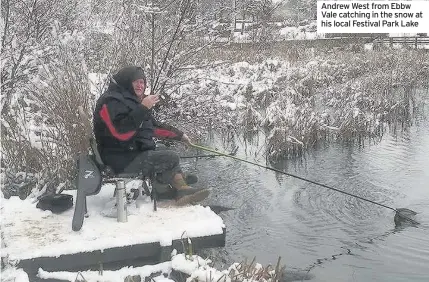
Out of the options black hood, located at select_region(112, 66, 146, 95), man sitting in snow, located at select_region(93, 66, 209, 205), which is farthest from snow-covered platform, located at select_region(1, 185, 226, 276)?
black hood, located at select_region(112, 66, 146, 95)

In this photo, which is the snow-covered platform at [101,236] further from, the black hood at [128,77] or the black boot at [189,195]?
the black hood at [128,77]

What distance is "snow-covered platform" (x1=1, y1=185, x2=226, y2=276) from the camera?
179 inches

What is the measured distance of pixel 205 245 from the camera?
500 cm

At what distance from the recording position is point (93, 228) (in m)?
5.01

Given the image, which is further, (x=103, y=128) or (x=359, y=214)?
(x=359, y=214)

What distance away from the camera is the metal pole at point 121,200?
5.10m

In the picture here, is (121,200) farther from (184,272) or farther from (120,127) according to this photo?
(184,272)

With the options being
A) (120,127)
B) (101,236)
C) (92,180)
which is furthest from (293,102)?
(101,236)

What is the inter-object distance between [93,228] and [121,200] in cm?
37

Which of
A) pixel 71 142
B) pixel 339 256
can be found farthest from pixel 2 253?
pixel 339 256

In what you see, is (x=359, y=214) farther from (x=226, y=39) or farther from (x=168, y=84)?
(x=226, y=39)

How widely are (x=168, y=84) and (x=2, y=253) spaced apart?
565cm

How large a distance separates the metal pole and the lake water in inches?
37.7

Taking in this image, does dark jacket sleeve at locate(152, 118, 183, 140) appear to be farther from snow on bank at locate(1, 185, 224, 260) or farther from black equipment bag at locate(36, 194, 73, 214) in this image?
black equipment bag at locate(36, 194, 73, 214)
